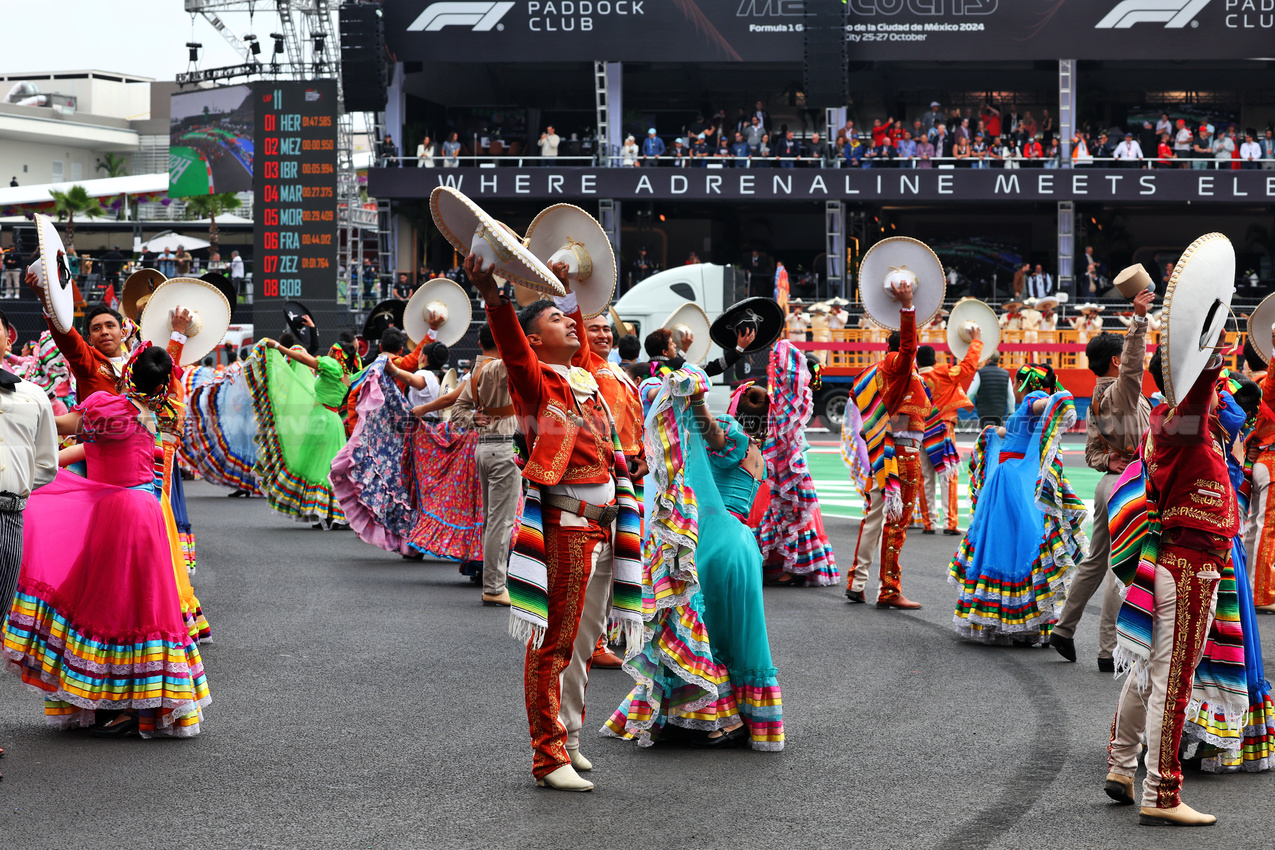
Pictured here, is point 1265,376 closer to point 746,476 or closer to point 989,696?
point 989,696

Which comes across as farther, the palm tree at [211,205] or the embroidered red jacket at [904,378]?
the palm tree at [211,205]

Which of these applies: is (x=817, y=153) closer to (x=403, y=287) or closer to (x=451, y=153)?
(x=451, y=153)

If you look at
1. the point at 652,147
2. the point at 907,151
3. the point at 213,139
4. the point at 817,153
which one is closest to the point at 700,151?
the point at 652,147

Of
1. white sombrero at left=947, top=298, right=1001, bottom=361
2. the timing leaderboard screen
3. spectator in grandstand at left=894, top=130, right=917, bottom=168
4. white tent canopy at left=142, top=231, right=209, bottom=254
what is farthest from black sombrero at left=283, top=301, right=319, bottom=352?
white tent canopy at left=142, top=231, right=209, bottom=254

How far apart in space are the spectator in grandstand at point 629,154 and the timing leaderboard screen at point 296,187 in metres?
12.6

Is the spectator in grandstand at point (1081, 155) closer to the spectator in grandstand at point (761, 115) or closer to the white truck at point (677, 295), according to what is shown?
the spectator in grandstand at point (761, 115)

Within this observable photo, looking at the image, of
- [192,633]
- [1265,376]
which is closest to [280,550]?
[192,633]

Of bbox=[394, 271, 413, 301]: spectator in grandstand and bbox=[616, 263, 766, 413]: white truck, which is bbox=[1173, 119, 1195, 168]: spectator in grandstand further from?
bbox=[394, 271, 413, 301]: spectator in grandstand

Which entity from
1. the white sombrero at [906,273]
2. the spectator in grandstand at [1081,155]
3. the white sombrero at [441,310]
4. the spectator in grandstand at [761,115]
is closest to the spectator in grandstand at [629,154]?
the spectator in grandstand at [761,115]

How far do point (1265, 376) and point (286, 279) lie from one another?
61.3 feet

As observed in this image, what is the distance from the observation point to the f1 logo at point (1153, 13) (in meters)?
35.3

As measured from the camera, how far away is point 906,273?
28.5ft

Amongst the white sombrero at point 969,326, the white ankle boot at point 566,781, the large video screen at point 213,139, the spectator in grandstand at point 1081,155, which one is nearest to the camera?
the white ankle boot at point 566,781

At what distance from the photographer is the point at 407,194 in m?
35.9
